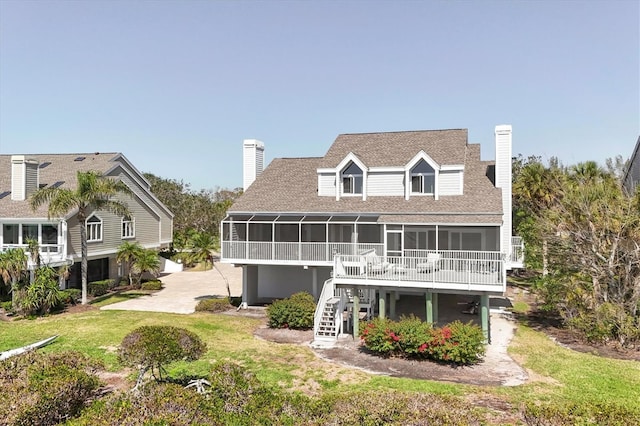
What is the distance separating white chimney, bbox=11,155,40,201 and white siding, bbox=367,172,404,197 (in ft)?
74.0

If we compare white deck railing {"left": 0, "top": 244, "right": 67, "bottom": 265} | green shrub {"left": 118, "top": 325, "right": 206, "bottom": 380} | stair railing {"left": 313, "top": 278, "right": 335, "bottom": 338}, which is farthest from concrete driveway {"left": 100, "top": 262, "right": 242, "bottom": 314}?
green shrub {"left": 118, "top": 325, "right": 206, "bottom": 380}

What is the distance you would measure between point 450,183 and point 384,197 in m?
3.61

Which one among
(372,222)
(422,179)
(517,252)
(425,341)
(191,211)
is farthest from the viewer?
(191,211)

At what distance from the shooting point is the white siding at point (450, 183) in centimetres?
2423

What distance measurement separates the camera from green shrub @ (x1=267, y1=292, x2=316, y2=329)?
2173 centimetres

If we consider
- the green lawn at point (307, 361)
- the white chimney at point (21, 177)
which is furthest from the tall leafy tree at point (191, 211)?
the green lawn at point (307, 361)

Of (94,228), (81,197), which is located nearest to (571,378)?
(81,197)

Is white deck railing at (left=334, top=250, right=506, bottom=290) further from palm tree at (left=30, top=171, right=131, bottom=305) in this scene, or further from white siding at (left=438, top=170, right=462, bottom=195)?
palm tree at (left=30, top=171, right=131, bottom=305)

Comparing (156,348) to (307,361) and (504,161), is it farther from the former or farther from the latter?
(504,161)

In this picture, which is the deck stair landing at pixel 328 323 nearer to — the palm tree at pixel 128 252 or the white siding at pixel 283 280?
the white siding at pixel 283 280

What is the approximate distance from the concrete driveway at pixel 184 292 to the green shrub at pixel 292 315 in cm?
632

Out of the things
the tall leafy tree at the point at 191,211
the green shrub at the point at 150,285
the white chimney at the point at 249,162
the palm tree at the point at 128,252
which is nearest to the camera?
the white chimney at the point at 249,162

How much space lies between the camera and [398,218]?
23.0m

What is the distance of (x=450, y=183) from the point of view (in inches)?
961
